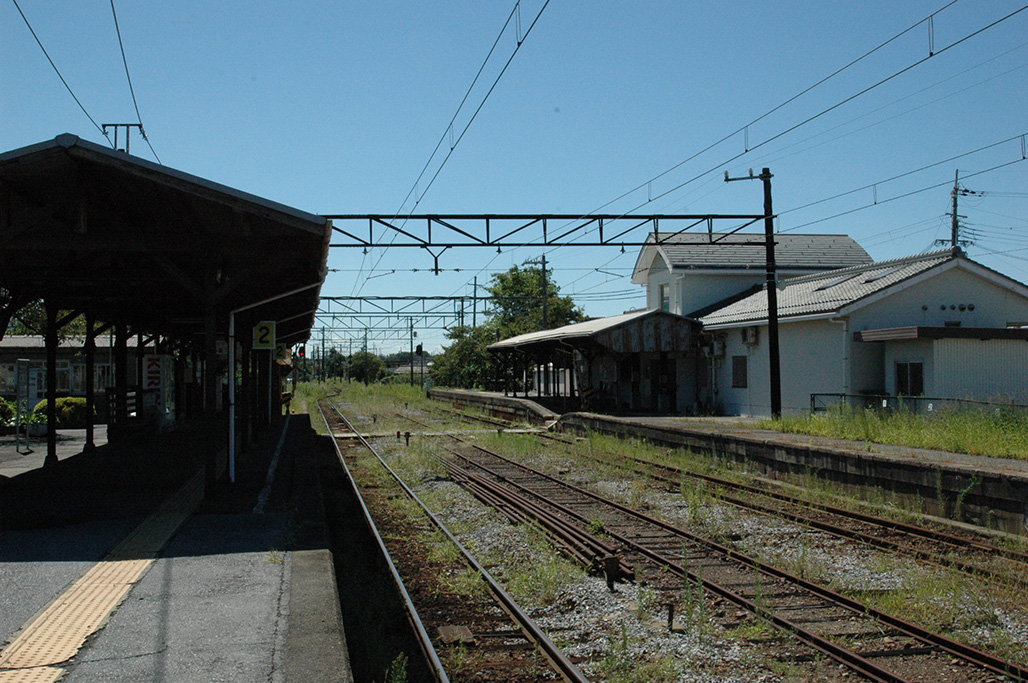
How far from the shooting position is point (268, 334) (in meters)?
15.2

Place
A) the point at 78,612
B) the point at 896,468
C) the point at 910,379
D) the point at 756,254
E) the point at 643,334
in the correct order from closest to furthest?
1. the point at 78,612
2. the point at 896,468
3. the point at 910,379
4. the point at 643,334
5. the point at 756,254

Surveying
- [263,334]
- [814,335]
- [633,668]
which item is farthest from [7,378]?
[633,668]

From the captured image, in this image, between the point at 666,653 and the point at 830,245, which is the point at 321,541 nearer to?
the point at 666,653

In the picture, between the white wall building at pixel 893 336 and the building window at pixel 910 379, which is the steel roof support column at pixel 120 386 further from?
the building window at pixel 910 379

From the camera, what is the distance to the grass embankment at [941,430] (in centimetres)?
1156

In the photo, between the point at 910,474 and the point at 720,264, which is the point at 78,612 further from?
the point at 720,264

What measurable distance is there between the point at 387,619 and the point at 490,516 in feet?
13.0

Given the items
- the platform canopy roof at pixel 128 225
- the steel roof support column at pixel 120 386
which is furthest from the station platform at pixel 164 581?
the steel roof support column at pixel 120 386

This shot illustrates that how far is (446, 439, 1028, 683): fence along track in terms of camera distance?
5039 mm

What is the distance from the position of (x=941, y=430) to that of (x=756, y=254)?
Answer: 19.2 m

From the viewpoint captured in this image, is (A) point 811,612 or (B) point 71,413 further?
(B) point 71,413

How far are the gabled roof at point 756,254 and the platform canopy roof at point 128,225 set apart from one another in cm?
2003

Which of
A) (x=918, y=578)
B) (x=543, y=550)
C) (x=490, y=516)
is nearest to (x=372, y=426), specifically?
(x=490, y=516)

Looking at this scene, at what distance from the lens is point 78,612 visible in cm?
545
